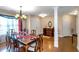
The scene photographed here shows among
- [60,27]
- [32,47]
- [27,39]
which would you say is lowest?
[32,47]

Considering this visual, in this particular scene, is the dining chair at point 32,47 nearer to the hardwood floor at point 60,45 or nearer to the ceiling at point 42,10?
the hardwood floor at point 60,45

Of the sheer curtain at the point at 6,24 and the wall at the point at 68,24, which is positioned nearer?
the sheer curtain at the point at 6,24

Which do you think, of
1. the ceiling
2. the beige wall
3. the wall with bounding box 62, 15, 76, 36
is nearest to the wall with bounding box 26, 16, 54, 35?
the ceiling

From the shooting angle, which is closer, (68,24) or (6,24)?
(6,24)

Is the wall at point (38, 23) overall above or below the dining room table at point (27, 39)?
above

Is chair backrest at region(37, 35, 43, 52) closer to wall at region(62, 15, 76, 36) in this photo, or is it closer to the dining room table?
the dining room table

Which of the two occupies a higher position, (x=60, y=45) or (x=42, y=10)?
(x=42, y=10)

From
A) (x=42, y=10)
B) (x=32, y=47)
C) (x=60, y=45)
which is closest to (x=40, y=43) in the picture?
(x=32, y=47)

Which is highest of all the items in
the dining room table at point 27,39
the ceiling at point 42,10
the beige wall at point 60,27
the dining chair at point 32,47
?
the ceiling at point 42,10

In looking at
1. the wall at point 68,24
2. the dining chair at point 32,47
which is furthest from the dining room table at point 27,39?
the wall at point 68,24

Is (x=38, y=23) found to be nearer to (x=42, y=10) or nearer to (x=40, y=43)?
(x=42, y=10)

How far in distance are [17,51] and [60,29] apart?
1002mm
